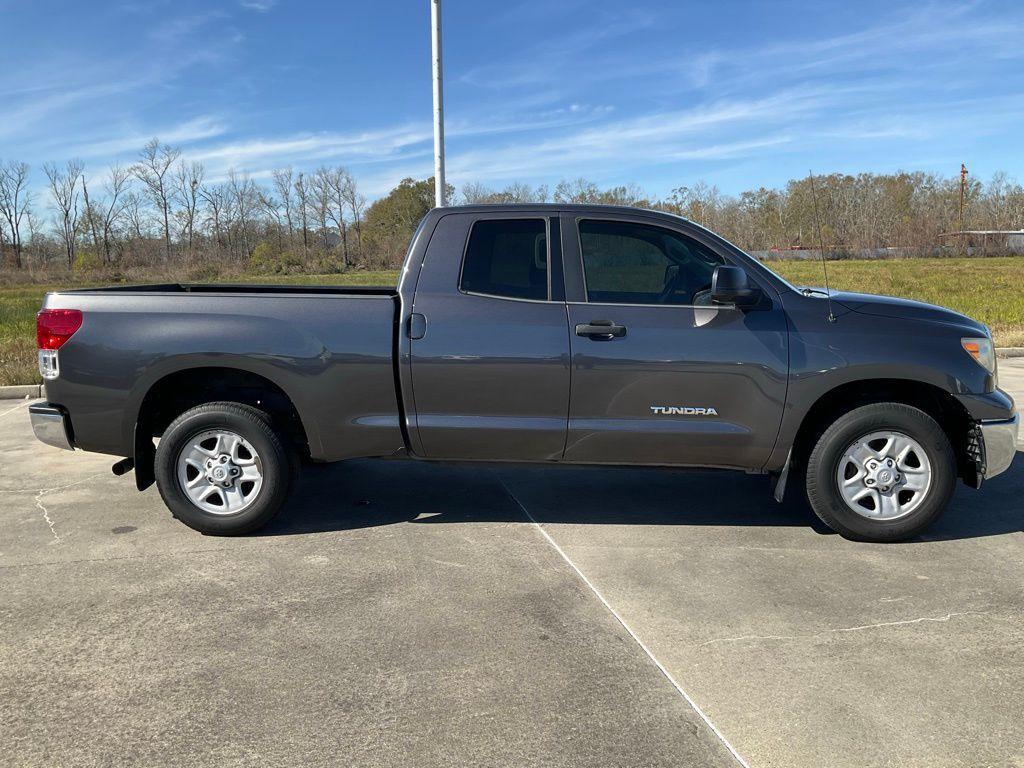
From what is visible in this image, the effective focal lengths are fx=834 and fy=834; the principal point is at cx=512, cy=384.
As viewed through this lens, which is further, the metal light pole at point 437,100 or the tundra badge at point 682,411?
the metal light pole at point 437,100

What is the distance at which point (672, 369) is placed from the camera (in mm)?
4688

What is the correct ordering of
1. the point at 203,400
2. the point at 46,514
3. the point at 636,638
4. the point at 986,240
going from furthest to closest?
1. the point at 986,240
2. the point at 46,514
3. the point at 203,400
4. the point at 636,638

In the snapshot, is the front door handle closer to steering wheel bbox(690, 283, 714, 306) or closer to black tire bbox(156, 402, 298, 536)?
steering wheel bbox(690, 283, 714, 306)

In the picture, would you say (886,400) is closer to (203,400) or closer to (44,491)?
(203,400)

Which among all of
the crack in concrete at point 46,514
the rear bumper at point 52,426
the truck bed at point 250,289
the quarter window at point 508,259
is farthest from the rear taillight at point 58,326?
the quarter window at point 508,259

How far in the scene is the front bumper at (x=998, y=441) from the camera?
185 inches

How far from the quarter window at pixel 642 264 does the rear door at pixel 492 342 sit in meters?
0.21

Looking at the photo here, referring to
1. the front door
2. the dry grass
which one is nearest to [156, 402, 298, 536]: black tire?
the front door

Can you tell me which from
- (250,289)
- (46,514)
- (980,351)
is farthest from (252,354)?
(980,351)

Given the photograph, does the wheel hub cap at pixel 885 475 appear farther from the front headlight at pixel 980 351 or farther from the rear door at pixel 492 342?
the rear door at pixel 492 342

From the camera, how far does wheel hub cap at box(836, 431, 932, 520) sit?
476 cm

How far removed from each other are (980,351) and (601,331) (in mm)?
2179

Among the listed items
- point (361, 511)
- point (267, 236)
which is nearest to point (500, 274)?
point (361, 511)

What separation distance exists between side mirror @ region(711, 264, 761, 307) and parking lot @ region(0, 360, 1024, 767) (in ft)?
4.70
